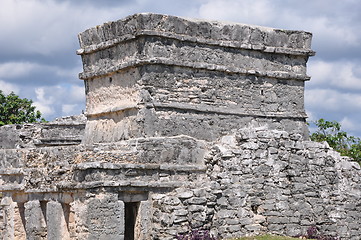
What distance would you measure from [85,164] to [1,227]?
14.7 ft

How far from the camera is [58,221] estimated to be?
50.3 ft

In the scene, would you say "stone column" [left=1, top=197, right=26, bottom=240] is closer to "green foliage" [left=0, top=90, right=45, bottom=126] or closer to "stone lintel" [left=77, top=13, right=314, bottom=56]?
"stone lintel" [left=77, top=13, right=314, bottom=56]

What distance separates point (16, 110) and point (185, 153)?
20829mm

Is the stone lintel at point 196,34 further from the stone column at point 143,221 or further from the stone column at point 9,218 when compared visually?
the stone column at point 9,218

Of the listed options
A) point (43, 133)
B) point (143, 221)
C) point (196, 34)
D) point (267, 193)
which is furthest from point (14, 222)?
point (196, 34)

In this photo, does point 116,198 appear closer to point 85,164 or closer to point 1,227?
Answer: point 85,164

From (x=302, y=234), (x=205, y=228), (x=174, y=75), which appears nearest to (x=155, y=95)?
(x=174, y=75)

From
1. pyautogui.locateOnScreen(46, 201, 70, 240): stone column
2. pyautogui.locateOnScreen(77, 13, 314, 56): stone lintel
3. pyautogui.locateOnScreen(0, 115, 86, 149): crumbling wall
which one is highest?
pyautogui.locateOnScreen(77, 13, 314, 56): stone lintel

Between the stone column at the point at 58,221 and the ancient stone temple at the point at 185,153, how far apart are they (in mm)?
21

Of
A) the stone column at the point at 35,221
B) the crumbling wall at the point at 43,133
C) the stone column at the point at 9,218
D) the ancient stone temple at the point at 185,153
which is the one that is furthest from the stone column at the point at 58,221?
the crumbling wall at the point at 43,133

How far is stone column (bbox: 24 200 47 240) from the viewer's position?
1602cm

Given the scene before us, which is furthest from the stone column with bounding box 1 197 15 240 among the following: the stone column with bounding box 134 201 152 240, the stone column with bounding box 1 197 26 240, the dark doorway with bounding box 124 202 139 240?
the stone column with bounding box 134 201 152 240

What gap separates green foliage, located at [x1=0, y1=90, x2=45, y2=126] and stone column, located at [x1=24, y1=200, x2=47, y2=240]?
1834cm

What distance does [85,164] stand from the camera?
14.2 metres
